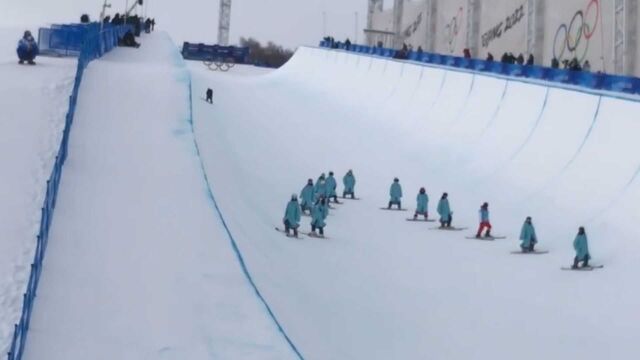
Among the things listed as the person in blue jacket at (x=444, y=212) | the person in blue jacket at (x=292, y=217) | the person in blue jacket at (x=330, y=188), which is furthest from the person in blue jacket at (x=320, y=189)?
the person in blue jacket at (x=292, y=217)

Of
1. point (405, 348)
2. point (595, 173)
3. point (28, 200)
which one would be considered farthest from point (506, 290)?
point (28, 200)

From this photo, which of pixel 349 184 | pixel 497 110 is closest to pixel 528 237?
pixel 349 184

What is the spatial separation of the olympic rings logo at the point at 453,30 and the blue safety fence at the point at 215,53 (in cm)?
1653

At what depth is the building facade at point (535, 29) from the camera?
75.5ft

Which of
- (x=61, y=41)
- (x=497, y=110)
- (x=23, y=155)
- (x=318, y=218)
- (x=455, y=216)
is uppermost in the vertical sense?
(x=61, y=41)

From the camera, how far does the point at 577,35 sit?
26.3 m

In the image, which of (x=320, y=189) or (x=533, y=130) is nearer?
(x=320, y=189)

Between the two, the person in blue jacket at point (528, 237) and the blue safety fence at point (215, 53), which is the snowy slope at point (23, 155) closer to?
the person in blue jacket at point (528, 237)

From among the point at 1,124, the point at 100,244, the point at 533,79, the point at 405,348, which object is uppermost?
the point at 533,79

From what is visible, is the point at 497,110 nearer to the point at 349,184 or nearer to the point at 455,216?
the point at 349,184

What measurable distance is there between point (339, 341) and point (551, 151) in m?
9.74

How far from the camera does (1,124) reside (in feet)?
44.1

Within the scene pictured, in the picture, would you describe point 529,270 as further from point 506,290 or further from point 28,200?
point 28,200

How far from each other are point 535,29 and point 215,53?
27367mm
